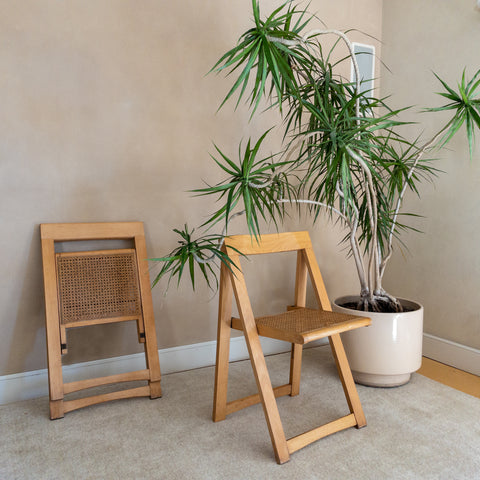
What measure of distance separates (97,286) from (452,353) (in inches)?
82.2

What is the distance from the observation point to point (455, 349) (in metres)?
2.62

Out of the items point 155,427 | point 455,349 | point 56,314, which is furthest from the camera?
point 455,349

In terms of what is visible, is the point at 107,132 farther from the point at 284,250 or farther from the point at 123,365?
the point at 123,365

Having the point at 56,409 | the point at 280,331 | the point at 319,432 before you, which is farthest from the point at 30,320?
the point at 319,432

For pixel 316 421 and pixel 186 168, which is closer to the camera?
pixel 316 421

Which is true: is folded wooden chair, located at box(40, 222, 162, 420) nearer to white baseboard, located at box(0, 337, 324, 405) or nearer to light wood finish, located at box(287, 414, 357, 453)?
white baseboard, located at box(0, 337, 324, 405)

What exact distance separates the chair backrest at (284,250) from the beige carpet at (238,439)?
55 centimetres

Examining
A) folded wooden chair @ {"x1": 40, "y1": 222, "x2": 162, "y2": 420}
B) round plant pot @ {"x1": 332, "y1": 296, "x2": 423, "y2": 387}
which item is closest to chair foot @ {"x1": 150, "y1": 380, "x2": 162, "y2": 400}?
folded wooden chair @ {"x1": 40, "y1": 222, "x2": 162, "y2": 420}

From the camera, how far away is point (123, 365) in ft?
7.86

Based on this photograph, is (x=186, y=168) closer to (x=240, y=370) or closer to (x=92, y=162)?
(x=92, y=162)

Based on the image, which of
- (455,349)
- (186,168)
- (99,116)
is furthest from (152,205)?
(455,349)

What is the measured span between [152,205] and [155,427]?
114 cm

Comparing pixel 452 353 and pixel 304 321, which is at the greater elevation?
pixel 304 321

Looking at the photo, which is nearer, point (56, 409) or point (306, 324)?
point (306, 324)
